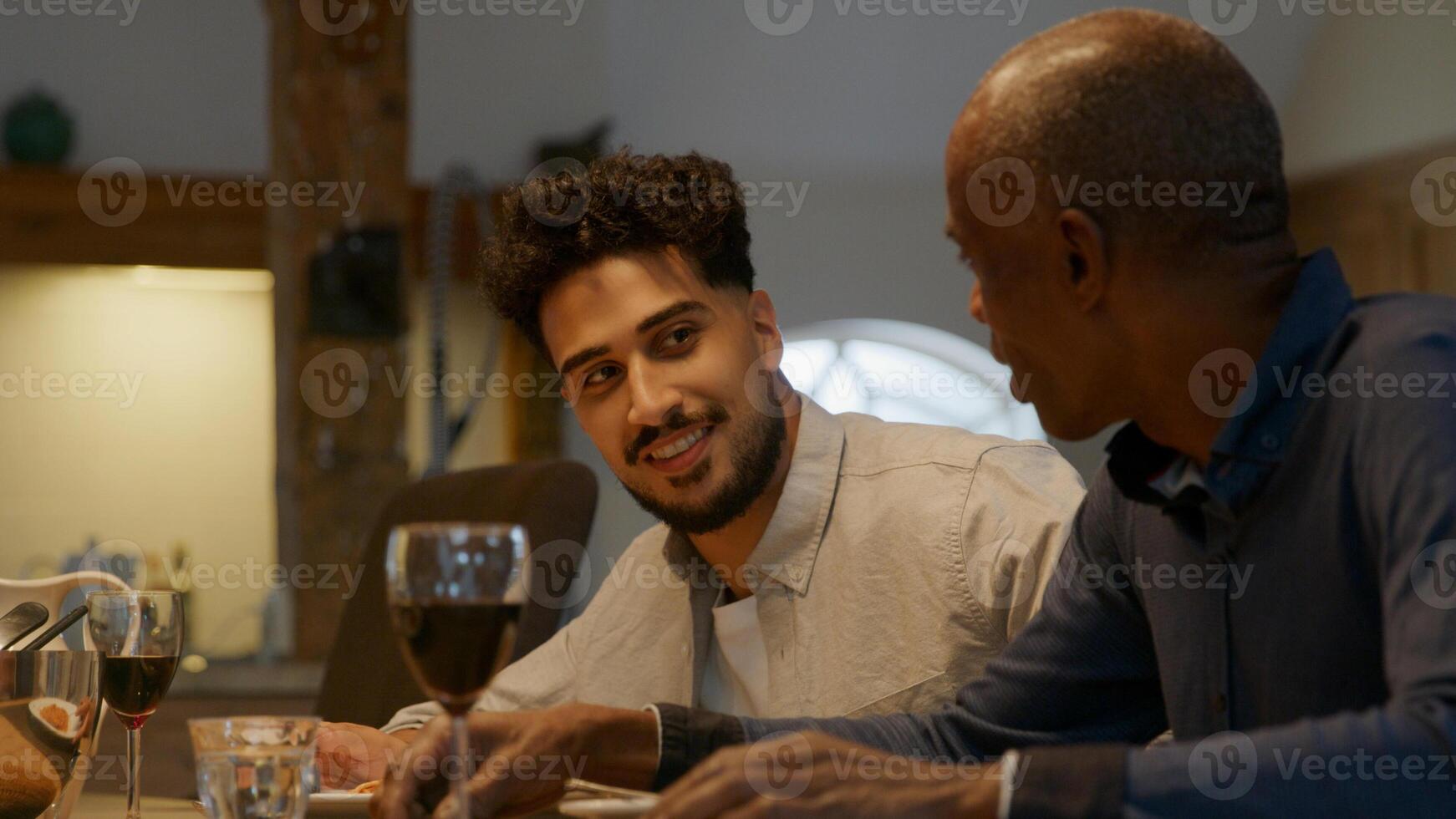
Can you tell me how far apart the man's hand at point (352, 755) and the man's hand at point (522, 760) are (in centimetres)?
42

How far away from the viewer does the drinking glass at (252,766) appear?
840 mm

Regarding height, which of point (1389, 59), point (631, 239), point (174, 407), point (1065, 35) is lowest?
point (174, 407)

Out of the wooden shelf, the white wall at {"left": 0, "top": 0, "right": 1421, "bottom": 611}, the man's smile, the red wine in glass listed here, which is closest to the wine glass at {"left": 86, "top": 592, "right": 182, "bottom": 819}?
the red wine in glass

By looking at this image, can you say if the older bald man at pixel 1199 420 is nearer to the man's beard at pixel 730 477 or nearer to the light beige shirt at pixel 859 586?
the light beige shirt at pixel 859 586

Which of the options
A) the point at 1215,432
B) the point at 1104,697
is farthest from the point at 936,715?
the point at 1215,432

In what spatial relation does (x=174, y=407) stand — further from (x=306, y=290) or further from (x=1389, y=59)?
(x=1389, y=59)

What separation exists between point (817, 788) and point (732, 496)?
0.86m

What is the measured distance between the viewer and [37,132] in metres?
4.71

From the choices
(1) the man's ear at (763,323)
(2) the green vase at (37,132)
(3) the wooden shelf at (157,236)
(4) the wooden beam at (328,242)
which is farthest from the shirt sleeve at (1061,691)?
(2) the green vase at (37,132)

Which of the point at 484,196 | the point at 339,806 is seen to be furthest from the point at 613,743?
the point at 484,196

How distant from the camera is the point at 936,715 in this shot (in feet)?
3.76

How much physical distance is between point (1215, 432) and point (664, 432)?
72cm

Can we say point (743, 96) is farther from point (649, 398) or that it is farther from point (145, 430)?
point (649, 398)

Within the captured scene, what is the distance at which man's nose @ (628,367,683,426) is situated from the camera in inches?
59.2
